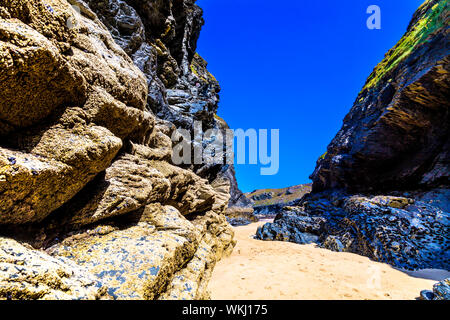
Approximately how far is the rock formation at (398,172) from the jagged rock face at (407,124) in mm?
47

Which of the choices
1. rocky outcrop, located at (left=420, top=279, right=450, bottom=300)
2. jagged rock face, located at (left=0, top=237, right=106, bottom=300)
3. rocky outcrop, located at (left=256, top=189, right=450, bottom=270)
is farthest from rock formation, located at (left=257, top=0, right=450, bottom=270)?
jagged rock face, located at (left=0, top=237, right=106, bottom=300)

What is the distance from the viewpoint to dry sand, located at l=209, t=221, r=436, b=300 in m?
4.89

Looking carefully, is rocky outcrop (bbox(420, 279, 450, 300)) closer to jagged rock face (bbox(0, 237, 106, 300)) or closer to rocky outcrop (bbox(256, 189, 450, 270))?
rocky outcrop (bbox(256, 189, 450, 270))

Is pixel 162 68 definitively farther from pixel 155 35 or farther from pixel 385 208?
pixel 385 208

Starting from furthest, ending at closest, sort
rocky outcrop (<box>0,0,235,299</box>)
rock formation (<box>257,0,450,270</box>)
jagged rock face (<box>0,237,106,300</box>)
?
rock formation (<box>257,0,450,270</box>) < rocky outcrop (<box>0,0,235,299</box>) < jagged rock face (<box>0,237,106,300</box>)

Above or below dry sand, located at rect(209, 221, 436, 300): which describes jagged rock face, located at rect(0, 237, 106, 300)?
above

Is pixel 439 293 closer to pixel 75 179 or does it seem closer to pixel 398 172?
pixel 75 179

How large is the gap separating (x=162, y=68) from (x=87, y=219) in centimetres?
1576

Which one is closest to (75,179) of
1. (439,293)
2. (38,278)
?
(38,278)

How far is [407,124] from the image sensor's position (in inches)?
590

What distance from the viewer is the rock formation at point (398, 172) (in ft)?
29.2

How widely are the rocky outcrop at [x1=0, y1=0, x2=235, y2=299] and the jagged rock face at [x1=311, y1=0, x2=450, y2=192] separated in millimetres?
18102

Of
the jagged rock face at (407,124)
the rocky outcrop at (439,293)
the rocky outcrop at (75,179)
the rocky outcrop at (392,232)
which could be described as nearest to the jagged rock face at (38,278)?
the rocky outcrop at (75,179)

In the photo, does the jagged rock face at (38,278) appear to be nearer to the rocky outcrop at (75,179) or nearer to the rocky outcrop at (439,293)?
the rocky outcrop at (75,179)
